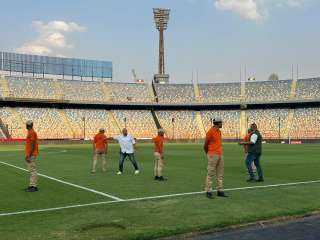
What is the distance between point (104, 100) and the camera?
101562 millimetres

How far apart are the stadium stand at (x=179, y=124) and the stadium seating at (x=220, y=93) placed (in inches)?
208

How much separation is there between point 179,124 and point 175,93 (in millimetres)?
9468

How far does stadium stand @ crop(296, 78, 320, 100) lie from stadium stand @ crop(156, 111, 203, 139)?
22.5 metres

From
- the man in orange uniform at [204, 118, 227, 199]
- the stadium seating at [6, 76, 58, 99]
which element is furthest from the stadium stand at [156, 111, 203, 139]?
the man in orange uniform at [204, 118, 227, 199]

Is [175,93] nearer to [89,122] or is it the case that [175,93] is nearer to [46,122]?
[89,122]

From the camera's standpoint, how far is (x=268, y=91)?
338ft

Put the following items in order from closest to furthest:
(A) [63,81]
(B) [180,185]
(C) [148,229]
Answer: (C) [148,229] → (B) [180,185] → (A) [63,81]

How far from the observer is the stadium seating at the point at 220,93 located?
105m

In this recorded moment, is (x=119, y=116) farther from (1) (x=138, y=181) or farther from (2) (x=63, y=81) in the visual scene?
(1) (x=138, y=181)

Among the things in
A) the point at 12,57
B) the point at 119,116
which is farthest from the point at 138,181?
the point at 12,57

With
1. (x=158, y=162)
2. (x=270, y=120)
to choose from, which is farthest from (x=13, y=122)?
(x=158, y=162)

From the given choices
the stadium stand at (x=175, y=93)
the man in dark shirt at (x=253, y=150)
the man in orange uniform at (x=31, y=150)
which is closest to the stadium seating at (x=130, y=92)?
the stadium stand at (x=175, y=93)

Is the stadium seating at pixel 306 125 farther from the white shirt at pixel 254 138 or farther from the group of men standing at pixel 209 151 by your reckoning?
the white shirt at pixel 254 138

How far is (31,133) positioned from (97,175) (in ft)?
19.1
